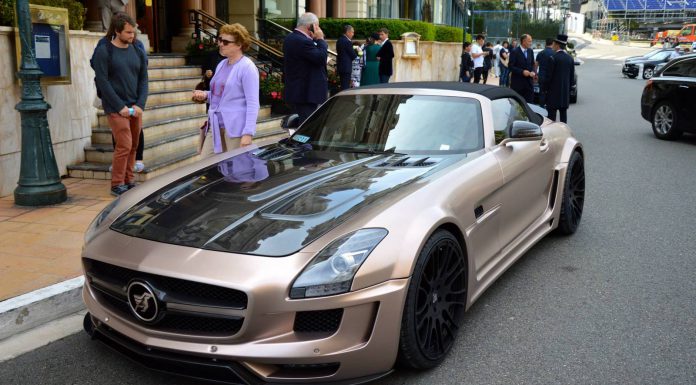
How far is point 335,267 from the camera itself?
2900mm

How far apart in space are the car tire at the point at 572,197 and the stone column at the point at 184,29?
11.6 metres

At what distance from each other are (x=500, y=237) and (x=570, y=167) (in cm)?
171

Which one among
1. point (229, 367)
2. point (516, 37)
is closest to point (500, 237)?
point (229, 367)

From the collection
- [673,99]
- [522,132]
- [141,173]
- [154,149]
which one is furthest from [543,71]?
[522,132]

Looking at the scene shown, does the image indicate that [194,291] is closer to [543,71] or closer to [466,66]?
[543,71]

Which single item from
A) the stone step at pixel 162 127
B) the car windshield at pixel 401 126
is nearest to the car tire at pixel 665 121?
the stone step at pixel 162 127

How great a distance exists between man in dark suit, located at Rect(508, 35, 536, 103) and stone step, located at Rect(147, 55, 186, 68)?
628 cm

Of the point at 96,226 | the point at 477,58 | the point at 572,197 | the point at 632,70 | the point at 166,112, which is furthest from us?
the point at 632,70

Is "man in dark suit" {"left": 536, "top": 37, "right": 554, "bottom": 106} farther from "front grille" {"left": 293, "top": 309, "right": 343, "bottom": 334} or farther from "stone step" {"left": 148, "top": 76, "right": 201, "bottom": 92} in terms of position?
"front grille" {"left": 293, "top": 309, "right": 343, "bottom": 334}

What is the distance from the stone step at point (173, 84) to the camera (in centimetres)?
1025

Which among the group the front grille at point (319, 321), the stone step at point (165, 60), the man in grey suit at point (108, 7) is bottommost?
the front grille at point (319, 321)

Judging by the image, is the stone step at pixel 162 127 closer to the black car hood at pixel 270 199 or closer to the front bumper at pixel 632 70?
the black car hood at pixel 270 199

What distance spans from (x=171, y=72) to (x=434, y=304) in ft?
29.7

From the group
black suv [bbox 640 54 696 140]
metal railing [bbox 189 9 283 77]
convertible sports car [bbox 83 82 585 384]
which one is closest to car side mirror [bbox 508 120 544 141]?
convertible sports car [bbox 83 82 585 384]
